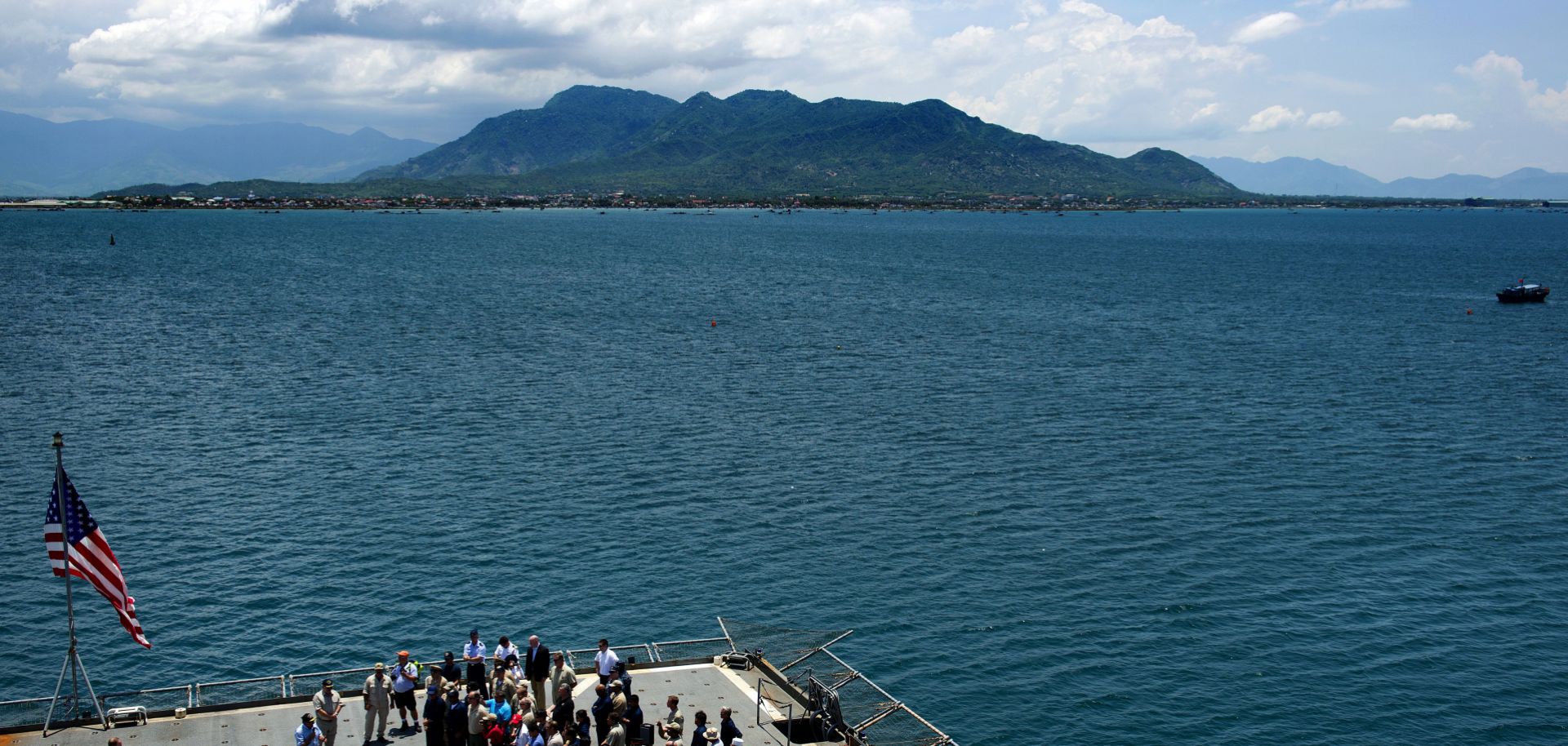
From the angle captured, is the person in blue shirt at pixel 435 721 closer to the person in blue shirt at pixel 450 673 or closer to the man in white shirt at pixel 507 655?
the person in blue shirt at pixel 450 673

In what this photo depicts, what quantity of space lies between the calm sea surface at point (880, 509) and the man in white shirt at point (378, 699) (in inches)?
484

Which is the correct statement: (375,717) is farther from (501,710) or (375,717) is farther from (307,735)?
(501,710)

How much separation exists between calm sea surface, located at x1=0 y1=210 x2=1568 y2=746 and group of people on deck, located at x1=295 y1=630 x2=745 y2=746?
11.5 metres

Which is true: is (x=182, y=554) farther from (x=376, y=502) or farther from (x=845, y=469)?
(x=845, y=469)

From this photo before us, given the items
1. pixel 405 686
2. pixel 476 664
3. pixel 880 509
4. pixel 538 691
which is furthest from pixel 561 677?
pixel 880 509

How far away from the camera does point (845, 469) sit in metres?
60.7

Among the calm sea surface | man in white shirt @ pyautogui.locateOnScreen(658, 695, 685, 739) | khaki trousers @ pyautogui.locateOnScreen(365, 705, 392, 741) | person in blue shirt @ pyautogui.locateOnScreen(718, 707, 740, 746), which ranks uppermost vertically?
man in white shirt @ pyautogui.locateOnScreen(658, 695, 685, 739)

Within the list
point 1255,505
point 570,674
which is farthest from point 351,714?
point 1255,505

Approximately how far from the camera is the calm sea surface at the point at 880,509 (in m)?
38.7

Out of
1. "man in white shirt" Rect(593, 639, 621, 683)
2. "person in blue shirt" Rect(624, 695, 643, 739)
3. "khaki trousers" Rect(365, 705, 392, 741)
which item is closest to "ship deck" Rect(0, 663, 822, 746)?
"khaki trousers" Rect(365, 705, 392, 741)

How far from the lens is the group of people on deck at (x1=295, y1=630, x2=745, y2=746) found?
2481 cm

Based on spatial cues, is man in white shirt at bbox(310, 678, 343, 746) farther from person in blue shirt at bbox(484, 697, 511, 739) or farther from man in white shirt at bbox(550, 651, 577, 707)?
man in white shirt at bbox(550, 651, 577, 707)

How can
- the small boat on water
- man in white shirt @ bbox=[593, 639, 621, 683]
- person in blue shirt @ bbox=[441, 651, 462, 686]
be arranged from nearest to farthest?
man in white shirt @ bbox=[593, 639, 621, 683] < person in blue shirt @ bbox=[441, 651, 462, 686] < the small boat on water

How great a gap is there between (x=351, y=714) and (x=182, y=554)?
900 inches
